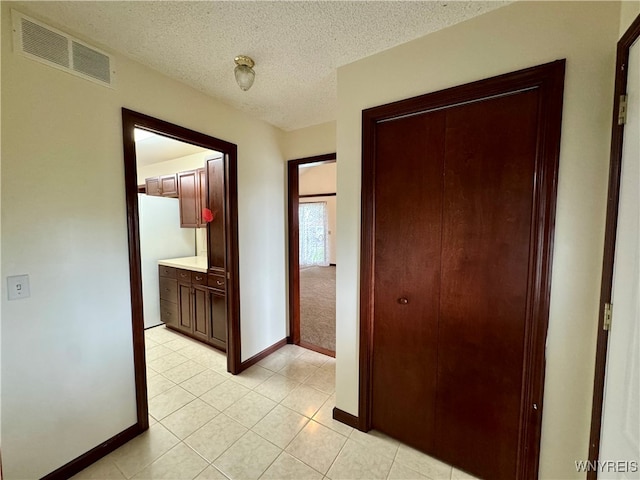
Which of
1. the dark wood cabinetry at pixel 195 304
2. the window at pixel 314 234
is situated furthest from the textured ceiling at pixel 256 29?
the window at pixel 314 234

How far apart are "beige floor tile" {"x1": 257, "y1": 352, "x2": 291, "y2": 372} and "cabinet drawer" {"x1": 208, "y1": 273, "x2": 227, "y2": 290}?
0.87m

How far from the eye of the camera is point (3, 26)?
1147 millimetres

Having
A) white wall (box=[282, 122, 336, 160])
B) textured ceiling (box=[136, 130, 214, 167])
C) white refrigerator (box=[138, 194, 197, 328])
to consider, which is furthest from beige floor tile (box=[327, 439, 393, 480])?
textured ceiling (box=[136, 130, 214, 167])

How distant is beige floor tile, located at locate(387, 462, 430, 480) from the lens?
1390 mm

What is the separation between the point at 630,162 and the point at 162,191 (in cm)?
427

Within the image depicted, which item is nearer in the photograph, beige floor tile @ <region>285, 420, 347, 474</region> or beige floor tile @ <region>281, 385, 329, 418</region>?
A: beige floor tile @ <region>285, 420, 347, 474</region>

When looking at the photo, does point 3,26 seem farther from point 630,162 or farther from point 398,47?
point 630,162

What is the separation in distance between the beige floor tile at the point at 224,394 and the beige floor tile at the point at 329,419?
0.66m

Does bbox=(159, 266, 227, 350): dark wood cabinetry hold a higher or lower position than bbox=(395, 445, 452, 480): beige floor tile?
higher

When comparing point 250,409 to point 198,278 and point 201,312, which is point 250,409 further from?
point 198,278

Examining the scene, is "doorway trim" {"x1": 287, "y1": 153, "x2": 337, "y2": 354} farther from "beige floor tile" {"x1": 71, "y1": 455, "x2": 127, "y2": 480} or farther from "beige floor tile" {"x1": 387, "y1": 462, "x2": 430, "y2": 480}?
"beige floor tile" {"x1": 71, "y1": 455, "x2": 127, "y2": 480}

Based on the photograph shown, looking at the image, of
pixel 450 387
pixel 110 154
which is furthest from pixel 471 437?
pixel 110 154

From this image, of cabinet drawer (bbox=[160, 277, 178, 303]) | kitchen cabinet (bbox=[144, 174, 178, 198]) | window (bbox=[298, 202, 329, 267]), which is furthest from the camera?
window (bbox=[298, 202, 329, 267])

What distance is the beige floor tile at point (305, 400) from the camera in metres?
1.92
